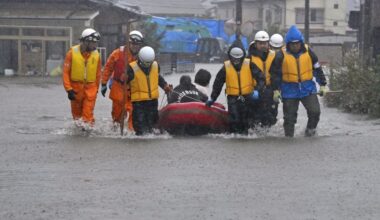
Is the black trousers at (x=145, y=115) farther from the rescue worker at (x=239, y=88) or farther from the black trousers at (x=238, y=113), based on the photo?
the black trousers at (x=238, y=113)

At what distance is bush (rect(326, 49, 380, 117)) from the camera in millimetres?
19127

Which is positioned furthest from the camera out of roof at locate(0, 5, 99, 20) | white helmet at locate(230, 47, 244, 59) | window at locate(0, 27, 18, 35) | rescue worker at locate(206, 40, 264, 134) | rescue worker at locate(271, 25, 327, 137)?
window at locate(0, 27, 18, 35)

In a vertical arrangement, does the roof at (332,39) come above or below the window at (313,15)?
below

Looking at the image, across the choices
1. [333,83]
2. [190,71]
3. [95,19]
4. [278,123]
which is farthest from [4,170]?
[190,71]

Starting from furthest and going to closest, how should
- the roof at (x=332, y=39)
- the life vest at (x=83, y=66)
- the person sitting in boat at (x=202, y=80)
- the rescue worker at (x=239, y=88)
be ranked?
1. the roof at (x=332, y=39)
2. the person sitting in boat at (x=202, y=80)
3. the life vest at (x=83, y=66)
4. the rescue worker at (x=239, y=88)

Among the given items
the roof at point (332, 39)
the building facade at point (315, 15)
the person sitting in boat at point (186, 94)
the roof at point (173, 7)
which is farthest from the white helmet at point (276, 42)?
the roof at point (173, 7)

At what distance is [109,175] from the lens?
34.3 feet

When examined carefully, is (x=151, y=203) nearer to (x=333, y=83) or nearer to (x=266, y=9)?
(x=333, y=83)

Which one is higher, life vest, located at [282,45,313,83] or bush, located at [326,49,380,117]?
life vest, located at [282,45,313,83]

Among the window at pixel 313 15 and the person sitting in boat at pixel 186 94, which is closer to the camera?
the person sitting in boat at pixel 186 94

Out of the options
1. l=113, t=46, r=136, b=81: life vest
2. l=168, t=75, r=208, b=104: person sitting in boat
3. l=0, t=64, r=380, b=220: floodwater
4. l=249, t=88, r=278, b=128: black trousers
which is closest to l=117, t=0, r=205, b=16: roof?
l=113, t=46, r=136, b=81: life vest

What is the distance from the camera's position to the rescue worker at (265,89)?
605 inches

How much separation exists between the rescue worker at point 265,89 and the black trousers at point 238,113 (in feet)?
0.91

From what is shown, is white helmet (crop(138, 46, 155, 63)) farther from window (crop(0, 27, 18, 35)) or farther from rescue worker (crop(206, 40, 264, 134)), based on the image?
window (crop(0, 27, 18, 35))
